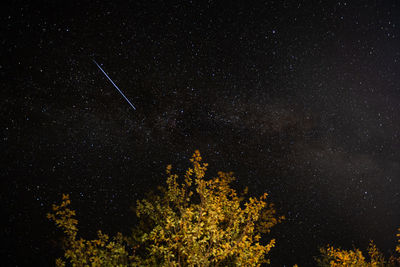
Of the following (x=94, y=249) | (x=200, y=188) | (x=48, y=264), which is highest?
(x=200, y=188)

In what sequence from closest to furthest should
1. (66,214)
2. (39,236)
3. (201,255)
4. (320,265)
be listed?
1. (201,255)
2. (66,214)
3. (320,265)
4. (39,236)

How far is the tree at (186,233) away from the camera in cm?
388

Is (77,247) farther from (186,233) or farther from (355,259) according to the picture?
(355,259)

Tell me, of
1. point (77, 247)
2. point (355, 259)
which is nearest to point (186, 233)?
point (77, 247)

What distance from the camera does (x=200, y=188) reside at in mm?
4652

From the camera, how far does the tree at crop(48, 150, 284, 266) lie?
388 centimetres

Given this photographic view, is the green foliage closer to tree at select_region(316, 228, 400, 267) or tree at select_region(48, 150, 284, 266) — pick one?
tree at select_region(48, 150, 284, 266)

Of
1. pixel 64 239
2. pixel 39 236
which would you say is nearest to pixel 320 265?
pixel 64 239

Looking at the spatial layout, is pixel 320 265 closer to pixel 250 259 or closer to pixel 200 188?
pixel 250 259

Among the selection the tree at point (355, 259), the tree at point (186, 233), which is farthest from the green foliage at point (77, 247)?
the tree at point (355, 259)

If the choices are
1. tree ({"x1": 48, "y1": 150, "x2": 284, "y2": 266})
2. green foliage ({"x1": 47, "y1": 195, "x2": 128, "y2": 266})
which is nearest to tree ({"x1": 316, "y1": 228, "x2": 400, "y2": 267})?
tree ({"x1": 48, "y1": 150, "x2": 284, "y2": 266})

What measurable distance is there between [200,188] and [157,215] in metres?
1.49

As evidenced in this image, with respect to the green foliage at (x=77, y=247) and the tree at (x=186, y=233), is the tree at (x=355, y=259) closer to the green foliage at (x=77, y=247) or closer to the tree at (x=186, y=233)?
the tree at (x=186, y=233)

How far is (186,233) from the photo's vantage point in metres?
3.99
